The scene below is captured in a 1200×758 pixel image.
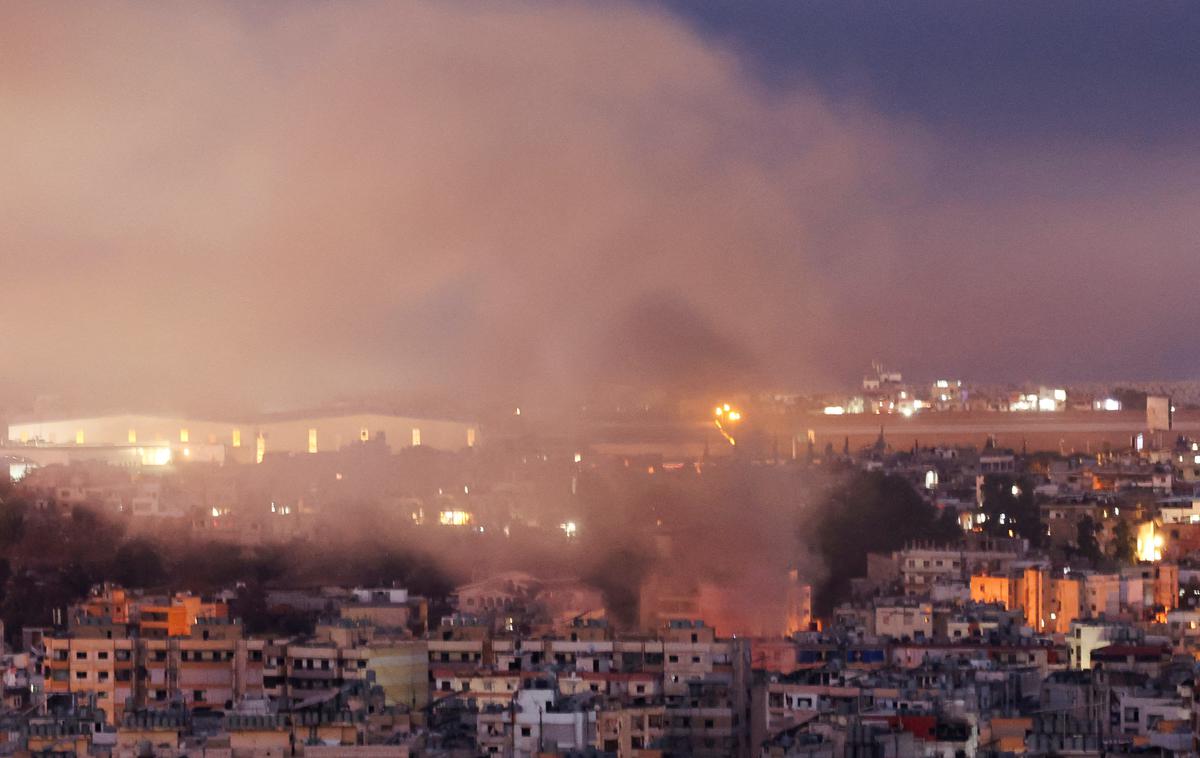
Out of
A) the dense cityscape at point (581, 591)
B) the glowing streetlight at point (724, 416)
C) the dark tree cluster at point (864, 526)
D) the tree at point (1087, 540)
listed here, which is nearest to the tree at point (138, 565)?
the dense cityscape at point (581, 591)

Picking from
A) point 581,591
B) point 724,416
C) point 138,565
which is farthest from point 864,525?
point 138,565

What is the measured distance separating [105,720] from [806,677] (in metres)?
3.14

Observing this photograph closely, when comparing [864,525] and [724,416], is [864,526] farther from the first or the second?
[724,416]

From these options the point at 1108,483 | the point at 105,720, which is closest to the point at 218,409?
the point at 1108,483

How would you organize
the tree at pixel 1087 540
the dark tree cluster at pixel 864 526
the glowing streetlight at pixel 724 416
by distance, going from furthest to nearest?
1. the glowing streetlight at pixel 724 416
2. the tree at pixel 1087 540
3. the dark tree cluster at pixel 864 526

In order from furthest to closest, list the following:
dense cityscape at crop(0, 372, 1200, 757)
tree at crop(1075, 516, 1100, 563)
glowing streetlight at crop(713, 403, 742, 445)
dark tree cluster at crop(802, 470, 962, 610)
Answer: glowing streetlight at crop(713, 403, 742, 445)
tree at crop(1075, 516, 1100, 563)
dark tree cluster at crop(802, 470, 962, 610)
dense cityscape at crop(0, 372, 1200, 757)

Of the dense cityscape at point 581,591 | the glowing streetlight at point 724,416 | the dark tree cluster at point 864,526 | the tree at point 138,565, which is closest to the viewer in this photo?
the dense cityscape at point 581,591

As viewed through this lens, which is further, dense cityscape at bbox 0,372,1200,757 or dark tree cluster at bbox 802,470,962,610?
dark tree cluster at bbox 802,470,962,610

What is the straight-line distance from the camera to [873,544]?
29.1 meters

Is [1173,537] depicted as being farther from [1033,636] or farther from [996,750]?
[996,750]

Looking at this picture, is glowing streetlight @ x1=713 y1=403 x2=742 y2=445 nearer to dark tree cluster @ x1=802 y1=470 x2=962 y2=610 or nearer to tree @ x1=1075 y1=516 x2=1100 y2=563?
dark tree cluster @ x1=802 y1=470 x2=962 y2=610

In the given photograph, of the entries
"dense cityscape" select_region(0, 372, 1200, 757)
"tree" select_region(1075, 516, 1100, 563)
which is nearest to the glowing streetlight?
"dense cityscape" select_region(0, 372, 1200, 757)

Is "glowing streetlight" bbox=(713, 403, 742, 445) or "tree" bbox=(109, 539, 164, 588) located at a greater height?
"glowing streetlight" bbox=(713, 403, 742, 445)

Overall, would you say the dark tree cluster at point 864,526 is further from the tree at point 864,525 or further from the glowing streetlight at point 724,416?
the glowing streetlight at point 724,416
